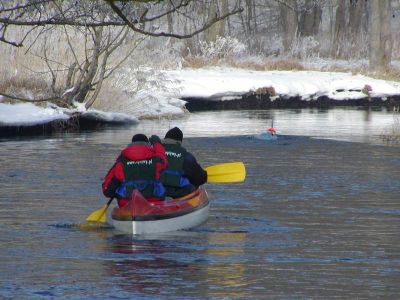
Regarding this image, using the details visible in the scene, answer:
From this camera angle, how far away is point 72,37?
26422 mm

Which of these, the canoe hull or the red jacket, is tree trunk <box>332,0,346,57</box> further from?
the red jacket

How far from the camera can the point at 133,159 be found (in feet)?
38.6

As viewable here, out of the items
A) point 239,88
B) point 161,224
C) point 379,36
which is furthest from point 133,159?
point 379,36

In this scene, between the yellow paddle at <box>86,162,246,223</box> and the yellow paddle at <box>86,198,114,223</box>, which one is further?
the yellow paddle at <box>86,162,246,223</box>

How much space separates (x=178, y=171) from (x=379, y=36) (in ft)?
92.2

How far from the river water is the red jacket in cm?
56

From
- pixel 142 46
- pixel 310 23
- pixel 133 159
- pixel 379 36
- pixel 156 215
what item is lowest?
pixel 156 215

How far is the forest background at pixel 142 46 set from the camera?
9.27 metres

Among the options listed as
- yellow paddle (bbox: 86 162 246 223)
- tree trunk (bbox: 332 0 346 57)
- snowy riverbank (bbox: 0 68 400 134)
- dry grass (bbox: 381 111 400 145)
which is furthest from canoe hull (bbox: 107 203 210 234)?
tree trunk (bbox: 332 0 346 57)

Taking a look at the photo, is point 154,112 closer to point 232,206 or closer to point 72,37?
point 72,37

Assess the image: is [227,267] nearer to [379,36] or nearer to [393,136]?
[393,136]

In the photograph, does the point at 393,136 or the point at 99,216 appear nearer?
the point at 99,216

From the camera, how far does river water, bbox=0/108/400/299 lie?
373 inches

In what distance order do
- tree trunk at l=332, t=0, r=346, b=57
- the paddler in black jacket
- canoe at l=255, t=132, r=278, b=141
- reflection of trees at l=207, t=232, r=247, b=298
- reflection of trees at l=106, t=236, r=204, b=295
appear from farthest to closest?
tree trunk at l=332, t=0, r=346, b=57, canoe at l=255, t=132, r=278, b=141, the paddler in black jacket, reflection of trees at l=106, t=236, r=204, b=295, reflection of trees at l=207, t=232, r=247, b=298
